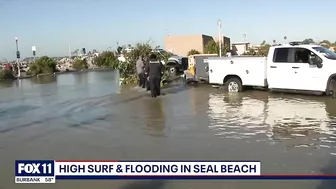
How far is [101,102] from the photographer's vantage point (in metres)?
14.3

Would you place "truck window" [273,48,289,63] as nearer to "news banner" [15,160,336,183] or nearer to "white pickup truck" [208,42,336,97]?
"white pickup truck" [208,42,336,97]

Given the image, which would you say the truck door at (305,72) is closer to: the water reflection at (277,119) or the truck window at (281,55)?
the truck window at (281,55)

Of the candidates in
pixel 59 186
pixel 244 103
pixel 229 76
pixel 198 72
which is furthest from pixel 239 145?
pixel 198 72

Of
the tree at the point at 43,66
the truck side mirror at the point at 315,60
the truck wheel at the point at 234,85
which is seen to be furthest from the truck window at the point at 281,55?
the tree at the point at 43,66

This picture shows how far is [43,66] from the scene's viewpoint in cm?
3812

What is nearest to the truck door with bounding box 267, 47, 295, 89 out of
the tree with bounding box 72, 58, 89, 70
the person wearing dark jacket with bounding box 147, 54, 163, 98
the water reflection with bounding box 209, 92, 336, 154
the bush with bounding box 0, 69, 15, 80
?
the water reflection with bounding box 209, 92, 336, 154

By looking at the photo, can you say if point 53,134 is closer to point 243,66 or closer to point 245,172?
A: point 245,172

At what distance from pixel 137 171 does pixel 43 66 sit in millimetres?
34877

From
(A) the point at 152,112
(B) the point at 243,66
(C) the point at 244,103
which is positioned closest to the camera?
(A) the point at 152,112

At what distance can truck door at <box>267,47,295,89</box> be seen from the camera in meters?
13.7

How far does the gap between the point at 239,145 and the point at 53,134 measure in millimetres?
4423

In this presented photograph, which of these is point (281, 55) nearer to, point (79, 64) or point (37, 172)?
point (37, 172)

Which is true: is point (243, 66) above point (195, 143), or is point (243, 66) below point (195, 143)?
above

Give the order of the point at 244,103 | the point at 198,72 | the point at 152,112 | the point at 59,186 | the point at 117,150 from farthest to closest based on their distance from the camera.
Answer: the point at 198,72, the point at 244,103, the point at 152,112, the point at 117,150, the point at 59,186
